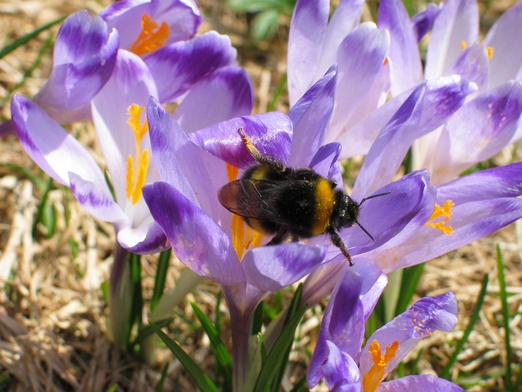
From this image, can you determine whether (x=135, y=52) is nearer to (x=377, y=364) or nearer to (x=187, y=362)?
(x=187, y=362)

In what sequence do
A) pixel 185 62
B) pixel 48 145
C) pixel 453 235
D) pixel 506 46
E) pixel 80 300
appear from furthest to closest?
pixel 80 300
pixel 506 46
pixel 185 62
pixel 48 145
pixel 453 235

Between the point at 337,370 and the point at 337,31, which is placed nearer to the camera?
the point at 337,370

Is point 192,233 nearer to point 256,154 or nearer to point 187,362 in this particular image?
point 256,154

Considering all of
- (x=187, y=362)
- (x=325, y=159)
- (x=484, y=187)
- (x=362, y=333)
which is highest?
(x=325, y=159)

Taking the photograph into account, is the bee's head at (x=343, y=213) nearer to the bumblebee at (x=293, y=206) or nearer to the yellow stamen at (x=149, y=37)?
the bumblebee at (x=293, y=206)

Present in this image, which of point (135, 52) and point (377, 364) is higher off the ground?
point (135, 52)

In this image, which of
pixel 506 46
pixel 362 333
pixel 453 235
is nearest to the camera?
pixel 362 333

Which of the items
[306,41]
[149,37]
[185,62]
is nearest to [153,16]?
[149,37]
